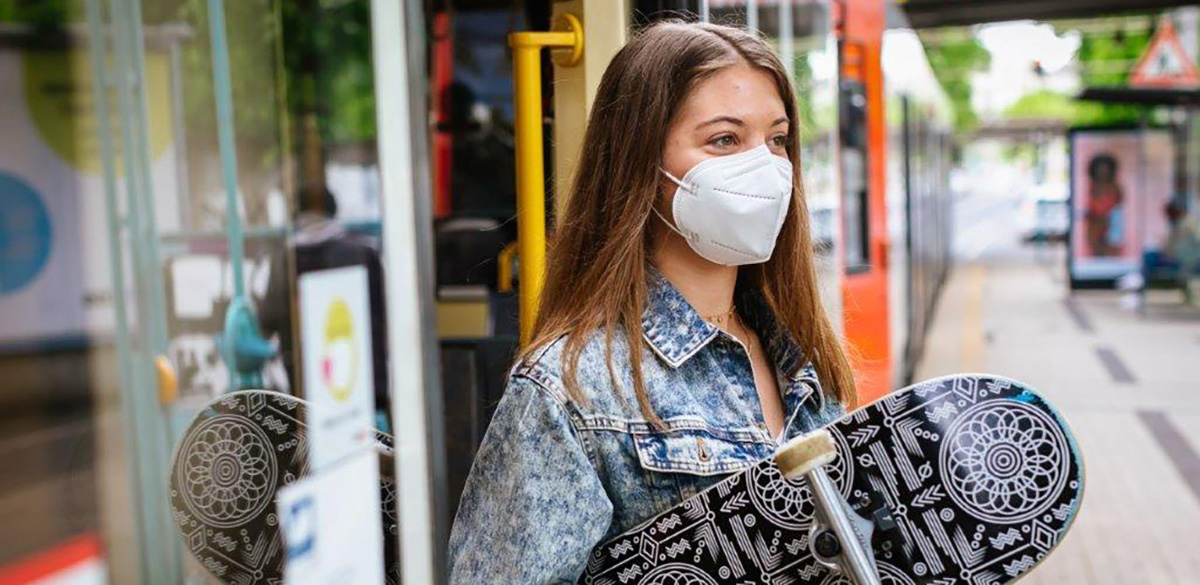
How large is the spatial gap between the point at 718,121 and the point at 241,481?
790mm

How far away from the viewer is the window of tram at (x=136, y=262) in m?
0.83

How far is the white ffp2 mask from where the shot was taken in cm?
177

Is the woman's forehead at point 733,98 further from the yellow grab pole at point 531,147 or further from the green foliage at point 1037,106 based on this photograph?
the green foliage at point 1037,106

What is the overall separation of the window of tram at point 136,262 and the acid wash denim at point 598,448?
0.26 metres

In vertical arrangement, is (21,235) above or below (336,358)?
above

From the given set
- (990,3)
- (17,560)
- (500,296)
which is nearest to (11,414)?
(17,560)

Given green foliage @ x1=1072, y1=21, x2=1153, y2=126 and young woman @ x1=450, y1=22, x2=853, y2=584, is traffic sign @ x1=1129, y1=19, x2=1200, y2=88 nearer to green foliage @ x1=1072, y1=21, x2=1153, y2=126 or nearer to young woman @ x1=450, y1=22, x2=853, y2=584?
green foliage @ x1=1072, y1=21, x2=1153, y2=126

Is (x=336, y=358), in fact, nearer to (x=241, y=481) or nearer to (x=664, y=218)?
(x=241, y=481)

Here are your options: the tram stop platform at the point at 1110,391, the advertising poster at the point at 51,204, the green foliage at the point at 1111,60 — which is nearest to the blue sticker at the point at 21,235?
the advertising poster at the point at 51,204

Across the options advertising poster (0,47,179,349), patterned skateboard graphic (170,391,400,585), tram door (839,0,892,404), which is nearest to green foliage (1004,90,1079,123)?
tram door (839,0,892,404)

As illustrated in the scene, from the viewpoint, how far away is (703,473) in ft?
5.41

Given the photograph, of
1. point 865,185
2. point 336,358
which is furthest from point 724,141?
point 865,185

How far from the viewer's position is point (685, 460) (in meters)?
1.65

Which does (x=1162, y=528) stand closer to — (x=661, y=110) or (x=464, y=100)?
(x=464, y=100)
